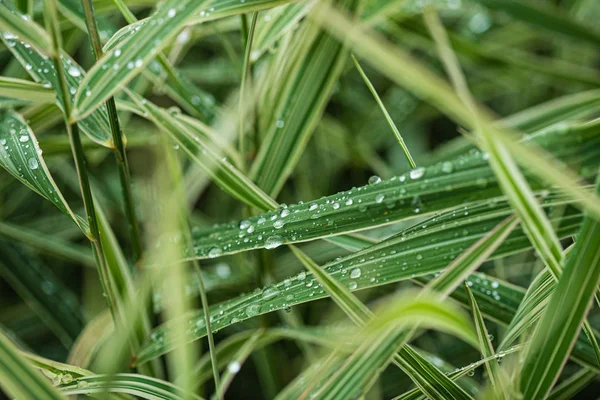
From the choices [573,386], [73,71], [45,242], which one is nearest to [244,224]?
[73,71]

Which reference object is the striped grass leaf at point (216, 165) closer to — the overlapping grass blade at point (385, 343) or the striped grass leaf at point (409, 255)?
the striped grass leaf at point (409, 255)

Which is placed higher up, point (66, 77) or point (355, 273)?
point (66, 77)

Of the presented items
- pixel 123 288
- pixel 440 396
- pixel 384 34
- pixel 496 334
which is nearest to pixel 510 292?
pixel 440 396

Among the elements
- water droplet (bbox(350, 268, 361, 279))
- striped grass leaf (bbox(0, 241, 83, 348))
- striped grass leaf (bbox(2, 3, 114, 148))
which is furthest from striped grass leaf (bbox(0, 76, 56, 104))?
striped grass leaf (bbox(0, 241, 83, 348))

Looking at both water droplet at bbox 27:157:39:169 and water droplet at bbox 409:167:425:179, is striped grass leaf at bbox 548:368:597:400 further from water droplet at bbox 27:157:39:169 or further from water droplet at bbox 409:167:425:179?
water droplet at bbox 27:157:39:169

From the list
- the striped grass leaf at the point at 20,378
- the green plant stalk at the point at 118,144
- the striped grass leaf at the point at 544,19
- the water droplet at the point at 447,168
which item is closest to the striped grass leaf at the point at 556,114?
the striped grass leaf at the point at 544,19

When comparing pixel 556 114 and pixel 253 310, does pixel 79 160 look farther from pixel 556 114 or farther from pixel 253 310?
pixel 556 114
